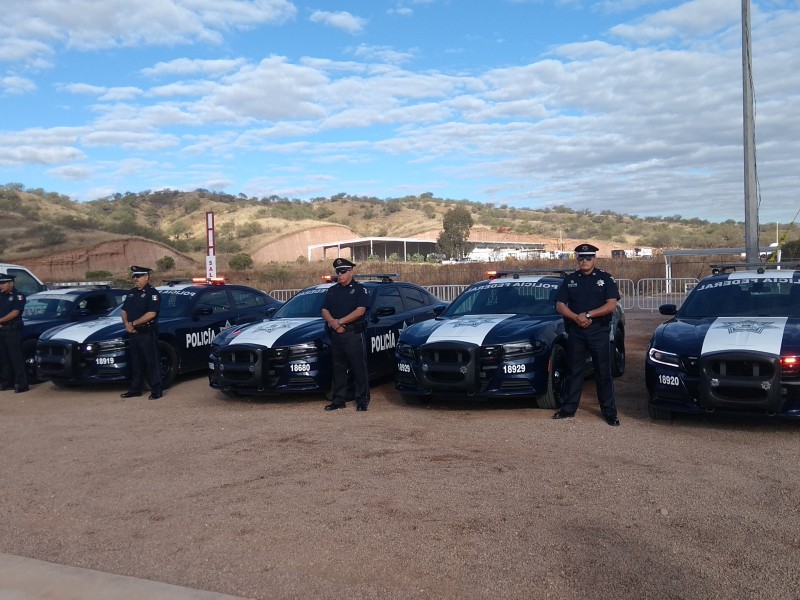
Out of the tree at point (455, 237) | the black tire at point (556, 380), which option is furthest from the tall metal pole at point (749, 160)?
the tree at point (455, 237)

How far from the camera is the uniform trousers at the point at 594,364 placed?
26.7 ft

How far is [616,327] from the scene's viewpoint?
36.6ft

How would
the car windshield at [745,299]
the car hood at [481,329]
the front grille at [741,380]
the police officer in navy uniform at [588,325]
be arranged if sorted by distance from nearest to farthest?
the front grille at [741,380] < the police officer in navy uniform at [588,325] < the car windshield at [745,299] < the car hood at [481,329]

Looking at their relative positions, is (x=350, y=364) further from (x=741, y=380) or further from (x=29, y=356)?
(x=29, y=356)

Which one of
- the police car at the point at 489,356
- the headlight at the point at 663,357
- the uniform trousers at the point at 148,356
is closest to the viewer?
the headlight at the point at 663,357

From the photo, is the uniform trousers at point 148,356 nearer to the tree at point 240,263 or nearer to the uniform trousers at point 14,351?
the uniform trousers at point 14,351

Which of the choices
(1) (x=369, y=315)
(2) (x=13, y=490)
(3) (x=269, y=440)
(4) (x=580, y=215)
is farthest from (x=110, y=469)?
(4) (x=580, y=215)

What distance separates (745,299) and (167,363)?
26.3 ft

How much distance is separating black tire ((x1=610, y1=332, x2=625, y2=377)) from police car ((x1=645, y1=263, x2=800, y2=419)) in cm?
220

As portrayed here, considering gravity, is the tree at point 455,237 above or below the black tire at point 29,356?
above

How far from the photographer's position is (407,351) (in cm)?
917

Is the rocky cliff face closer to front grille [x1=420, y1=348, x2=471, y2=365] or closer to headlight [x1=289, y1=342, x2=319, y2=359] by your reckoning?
headlight [x1=289, y1=342, x2=319, y2=359]

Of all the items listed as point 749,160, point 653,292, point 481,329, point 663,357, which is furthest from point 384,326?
point 653,292

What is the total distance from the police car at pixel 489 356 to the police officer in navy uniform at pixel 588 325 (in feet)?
1.27
